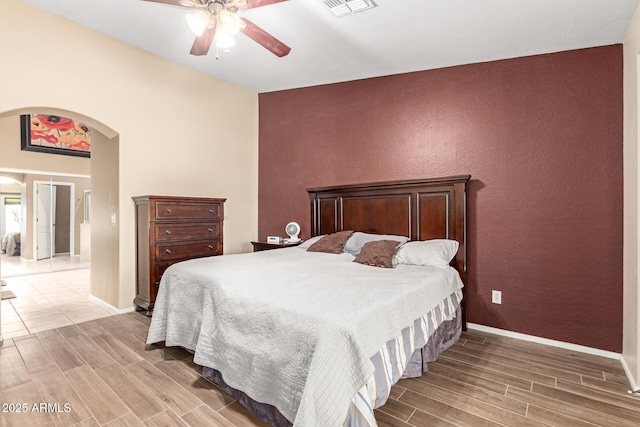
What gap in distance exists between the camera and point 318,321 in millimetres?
1539

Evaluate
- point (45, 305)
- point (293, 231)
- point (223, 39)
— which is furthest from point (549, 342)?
point (45, 305)

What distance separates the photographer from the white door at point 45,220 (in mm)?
6336

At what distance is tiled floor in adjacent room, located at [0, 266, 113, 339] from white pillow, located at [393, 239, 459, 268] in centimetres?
319

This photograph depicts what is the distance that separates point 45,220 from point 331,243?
6.24 meters

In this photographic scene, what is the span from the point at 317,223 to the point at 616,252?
9.57 feet

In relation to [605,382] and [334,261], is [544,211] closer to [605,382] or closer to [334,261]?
[605,382]

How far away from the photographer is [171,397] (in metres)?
1.99

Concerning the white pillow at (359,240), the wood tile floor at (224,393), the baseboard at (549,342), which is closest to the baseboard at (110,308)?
the wood tile floor at (224,393)

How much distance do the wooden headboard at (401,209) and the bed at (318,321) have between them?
14 mm

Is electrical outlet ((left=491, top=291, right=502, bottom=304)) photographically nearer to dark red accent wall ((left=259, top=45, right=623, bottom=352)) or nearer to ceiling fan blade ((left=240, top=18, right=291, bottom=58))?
dark red accent wall ((left=259, top=45, right=623, bottom=352))

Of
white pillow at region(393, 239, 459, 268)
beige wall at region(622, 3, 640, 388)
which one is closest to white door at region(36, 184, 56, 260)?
white pillow at region(393, 239, 459, 268)

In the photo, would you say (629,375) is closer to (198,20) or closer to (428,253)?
(428,253)

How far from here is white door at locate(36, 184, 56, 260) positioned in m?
6.34

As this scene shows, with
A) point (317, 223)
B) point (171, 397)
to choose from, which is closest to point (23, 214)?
point (317, 223)
